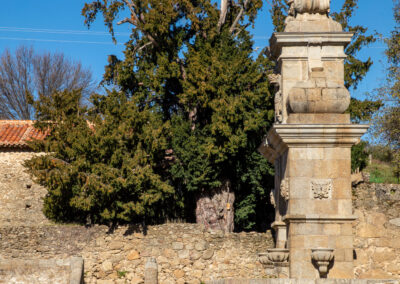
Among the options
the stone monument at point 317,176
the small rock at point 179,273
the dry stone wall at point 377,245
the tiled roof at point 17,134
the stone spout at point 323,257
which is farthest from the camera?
the tiled roof at point 17,134

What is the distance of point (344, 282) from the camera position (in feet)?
22.2

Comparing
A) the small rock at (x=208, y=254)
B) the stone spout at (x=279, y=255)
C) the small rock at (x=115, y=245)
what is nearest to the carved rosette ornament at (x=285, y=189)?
the stone spout at (x=279, y=255)

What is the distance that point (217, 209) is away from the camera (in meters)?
19.9

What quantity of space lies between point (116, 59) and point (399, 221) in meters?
11.9

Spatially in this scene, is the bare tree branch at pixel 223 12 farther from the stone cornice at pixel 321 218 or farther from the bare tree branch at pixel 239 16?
the stone cornice at pixel 321 218

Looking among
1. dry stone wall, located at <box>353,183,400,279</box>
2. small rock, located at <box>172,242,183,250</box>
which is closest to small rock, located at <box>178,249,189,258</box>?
small rock, located at <box>172,242,183,250</box>

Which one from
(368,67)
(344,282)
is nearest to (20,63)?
(368,67)

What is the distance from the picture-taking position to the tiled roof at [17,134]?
23.0 meters

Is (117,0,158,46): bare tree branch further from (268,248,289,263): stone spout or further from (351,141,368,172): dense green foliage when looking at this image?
(268,248,289,263): stone spout

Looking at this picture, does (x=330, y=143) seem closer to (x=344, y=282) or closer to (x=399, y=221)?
Answer: (x=344, y=282)

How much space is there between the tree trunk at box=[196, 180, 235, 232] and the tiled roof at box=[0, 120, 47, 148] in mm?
6250

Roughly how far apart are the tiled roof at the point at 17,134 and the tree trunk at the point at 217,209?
6250 mm

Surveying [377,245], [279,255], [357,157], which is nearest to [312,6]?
[279,255]

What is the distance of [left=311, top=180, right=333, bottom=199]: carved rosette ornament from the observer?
29.7ft
